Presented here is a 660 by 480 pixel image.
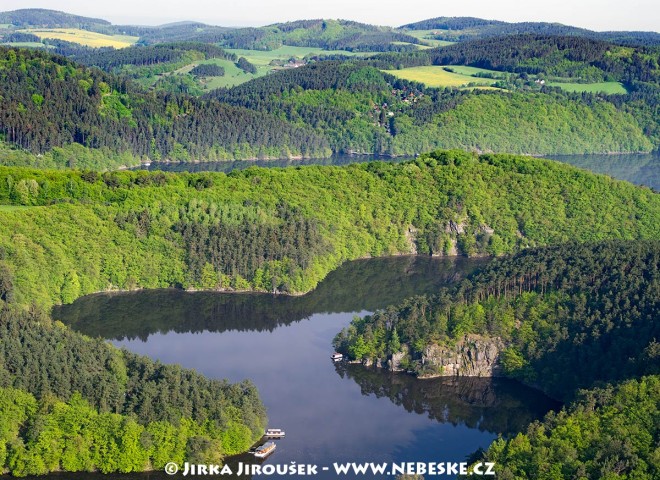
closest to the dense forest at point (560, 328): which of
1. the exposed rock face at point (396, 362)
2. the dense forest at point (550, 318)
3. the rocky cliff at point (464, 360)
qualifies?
the dense forest at point (550, 318)

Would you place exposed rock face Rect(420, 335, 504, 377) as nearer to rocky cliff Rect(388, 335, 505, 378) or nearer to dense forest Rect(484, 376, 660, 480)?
rocky cliff Rect(388, 335, 505, 378)

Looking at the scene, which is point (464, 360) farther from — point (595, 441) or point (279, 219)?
point (279, 219)

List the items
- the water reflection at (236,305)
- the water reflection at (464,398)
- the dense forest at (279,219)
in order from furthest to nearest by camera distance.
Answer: the dense forest at (279,219), the water reflection at (236,305), the water reflection at (464,398)

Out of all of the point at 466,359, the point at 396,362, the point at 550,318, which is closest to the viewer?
the point at 550,318

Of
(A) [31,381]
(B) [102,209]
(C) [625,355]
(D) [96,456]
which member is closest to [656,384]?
(C) [625,355]

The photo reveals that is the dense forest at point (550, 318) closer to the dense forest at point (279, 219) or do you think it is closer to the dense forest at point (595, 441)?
the dense forest at point (595, 441)

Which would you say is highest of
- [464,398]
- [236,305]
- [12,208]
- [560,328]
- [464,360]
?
[12,208]

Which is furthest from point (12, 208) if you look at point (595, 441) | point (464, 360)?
point (595, 441)

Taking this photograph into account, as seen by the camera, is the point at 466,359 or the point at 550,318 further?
the point at 466,359

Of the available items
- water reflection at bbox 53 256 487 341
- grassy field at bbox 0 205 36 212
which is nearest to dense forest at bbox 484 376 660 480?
water reflection at bbox 53 256 487 341
